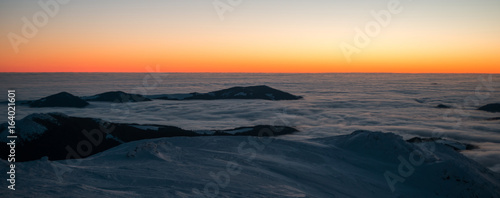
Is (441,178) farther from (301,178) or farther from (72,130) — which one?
(72,130)

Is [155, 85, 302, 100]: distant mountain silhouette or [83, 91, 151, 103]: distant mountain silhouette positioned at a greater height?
[155, 85, 302, 100]: distant mountain silhouette

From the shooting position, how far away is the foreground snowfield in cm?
452

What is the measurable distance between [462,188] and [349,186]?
7.71 ft

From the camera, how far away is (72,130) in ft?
Result: 33.0

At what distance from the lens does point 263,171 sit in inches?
243

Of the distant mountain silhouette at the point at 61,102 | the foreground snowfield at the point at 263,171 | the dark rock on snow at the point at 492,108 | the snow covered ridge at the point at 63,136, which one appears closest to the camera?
the foreground snowfield at the point at 263,171

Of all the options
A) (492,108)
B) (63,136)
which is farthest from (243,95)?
(63,136)

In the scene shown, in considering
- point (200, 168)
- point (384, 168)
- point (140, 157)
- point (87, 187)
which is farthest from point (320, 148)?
point (87, 187)

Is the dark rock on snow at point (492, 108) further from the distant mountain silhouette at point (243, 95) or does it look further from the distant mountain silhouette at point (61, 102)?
the distant mountain silhouette at point (61, 102)

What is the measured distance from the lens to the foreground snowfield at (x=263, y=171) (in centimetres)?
452

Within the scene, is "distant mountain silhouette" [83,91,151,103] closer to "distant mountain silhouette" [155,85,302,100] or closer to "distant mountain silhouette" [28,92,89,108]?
"distant mountain silhouette" [155,85,302,100]

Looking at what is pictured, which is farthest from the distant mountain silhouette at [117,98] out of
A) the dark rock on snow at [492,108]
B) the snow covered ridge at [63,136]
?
the dark rock on snow at [492,108]

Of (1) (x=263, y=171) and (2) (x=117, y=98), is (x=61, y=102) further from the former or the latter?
(1) (x=263, y=171)

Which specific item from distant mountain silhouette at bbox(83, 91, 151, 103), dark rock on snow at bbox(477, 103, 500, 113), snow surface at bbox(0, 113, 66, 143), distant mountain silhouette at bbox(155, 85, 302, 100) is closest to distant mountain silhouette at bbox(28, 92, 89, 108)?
distant mountain silhouette at bbox(83, 91, 151, 103)
